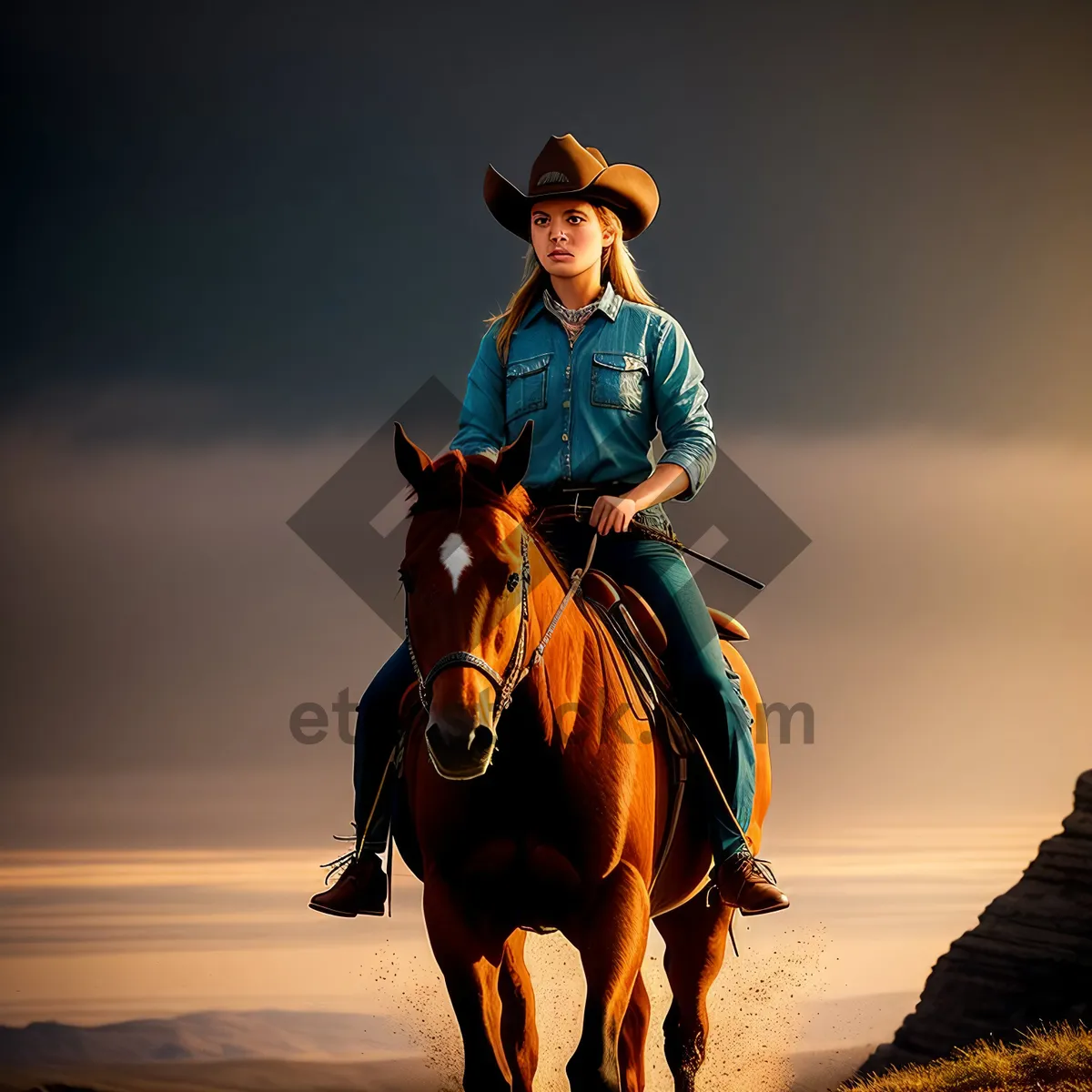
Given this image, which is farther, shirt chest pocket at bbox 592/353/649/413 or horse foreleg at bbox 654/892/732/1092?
horse foreleg at bbox 654/892/732/1092

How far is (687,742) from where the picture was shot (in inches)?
257

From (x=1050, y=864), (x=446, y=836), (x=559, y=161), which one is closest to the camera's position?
(x=446, y=836)

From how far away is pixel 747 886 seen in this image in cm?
655

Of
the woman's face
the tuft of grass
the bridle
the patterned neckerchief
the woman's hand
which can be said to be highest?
the woman's face

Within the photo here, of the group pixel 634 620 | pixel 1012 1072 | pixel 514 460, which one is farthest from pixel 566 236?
pixel 1012 1072

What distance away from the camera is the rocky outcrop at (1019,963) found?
1216 inches

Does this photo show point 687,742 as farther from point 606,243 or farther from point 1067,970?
point 1067,970

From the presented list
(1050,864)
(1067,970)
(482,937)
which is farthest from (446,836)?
(1050,864)

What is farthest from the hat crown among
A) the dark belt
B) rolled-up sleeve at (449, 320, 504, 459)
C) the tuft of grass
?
the tuft of grass

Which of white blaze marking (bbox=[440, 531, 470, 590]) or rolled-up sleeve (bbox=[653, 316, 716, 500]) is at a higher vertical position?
rolled-up sleeve (bbox=[653, 316, 716, 500])

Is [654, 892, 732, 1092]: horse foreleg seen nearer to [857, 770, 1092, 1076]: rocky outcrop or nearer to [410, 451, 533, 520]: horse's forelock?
[410, 451, 533, 520]: horse's forelock

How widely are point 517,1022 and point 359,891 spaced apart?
1.09 m

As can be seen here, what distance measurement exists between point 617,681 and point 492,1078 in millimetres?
1803

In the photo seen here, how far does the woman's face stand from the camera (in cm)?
693
